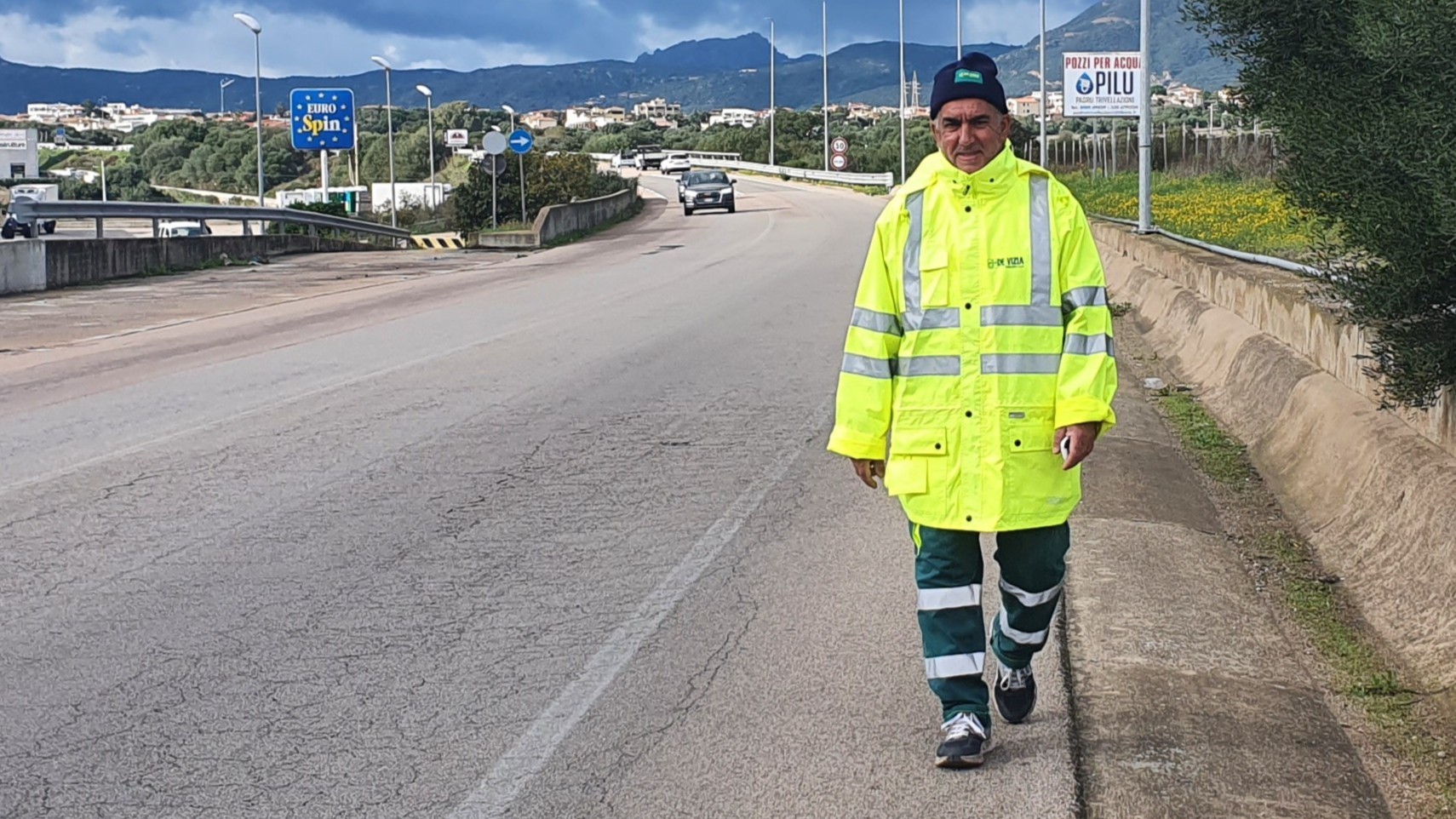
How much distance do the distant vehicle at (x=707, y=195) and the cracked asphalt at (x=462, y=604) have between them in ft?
124

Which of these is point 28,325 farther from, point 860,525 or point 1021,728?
point 1021,728

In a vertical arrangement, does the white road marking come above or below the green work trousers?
below

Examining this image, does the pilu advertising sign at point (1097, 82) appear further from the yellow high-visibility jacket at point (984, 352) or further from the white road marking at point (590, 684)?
the yellow high-visibility jacket at point (984, 352)

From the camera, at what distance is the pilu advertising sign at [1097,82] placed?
48.9m

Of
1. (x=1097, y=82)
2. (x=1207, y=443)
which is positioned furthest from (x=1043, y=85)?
(x=1207, y=443)

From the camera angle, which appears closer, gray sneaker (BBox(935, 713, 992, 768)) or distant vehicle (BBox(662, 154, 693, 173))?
gray sneaker (BBox(935, 713, 992, 768))

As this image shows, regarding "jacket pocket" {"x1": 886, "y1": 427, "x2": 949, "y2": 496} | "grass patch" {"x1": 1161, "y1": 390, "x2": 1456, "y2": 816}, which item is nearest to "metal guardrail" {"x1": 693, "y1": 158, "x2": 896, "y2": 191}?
"grass patch" {"x1": 1161, "y1": 390, "x2": 1456, "y2": 816}

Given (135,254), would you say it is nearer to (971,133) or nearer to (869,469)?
(869,469)

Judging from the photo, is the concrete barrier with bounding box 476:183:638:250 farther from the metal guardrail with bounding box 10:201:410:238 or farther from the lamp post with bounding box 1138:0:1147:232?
the lamp post with bounding box 1138:0:1147:232

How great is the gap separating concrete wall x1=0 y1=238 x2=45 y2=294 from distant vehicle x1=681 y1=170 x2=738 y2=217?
29.1 m

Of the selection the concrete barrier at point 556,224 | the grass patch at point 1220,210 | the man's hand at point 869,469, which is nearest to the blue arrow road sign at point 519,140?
the concrete barrier at point 556,224

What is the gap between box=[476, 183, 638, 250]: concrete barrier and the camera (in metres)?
36.9

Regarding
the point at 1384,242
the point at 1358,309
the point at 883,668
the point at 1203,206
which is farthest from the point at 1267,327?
the point at 1203,206

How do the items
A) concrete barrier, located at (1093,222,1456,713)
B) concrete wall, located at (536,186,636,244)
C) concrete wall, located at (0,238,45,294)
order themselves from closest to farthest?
concrete barrier, located at (1093,222,1456,713) → concrete wall, located at (0,238,45,294) → concrete wall, located at (536,186,636,244)
